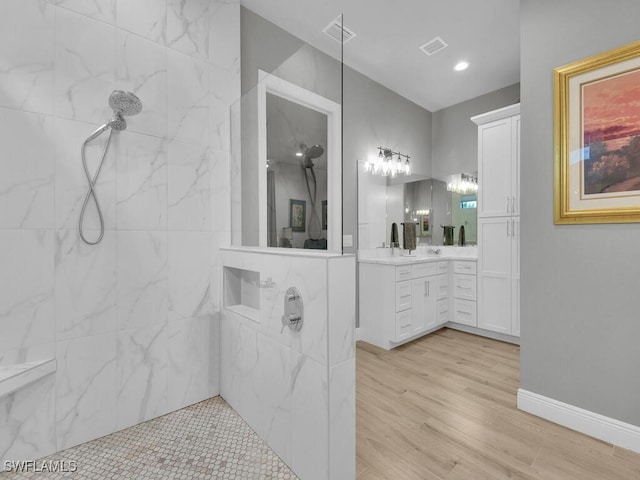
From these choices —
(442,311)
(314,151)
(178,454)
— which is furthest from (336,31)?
(178,454)

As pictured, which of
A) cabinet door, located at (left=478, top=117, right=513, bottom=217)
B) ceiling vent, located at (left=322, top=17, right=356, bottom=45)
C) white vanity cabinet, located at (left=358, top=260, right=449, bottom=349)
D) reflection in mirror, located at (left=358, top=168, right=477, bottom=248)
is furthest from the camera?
reflection in mirror, located at (left=358, top=168, right=477, bottom=248)

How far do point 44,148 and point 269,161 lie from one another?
3.62 ft

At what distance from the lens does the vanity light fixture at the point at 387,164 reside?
3.38 meters

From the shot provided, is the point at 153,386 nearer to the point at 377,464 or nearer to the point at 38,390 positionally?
the point at 38,390

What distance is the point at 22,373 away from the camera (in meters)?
1.37

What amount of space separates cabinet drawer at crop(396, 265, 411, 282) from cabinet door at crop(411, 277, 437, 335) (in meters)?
0.13

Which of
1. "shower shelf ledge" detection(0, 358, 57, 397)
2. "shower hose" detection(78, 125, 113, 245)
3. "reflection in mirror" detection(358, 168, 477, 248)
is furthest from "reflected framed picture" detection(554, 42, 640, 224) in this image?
"shower shelf ledge" detection(0, 358, 57, 397)

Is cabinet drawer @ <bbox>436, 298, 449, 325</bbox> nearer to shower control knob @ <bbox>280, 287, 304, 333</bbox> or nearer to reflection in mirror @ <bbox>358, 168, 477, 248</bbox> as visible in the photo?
reflection in mirror @ <bbox>358, 168, 477, 248</bbox>

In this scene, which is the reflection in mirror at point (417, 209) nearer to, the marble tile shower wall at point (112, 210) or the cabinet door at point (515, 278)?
the cabinet door at point (515, 278)

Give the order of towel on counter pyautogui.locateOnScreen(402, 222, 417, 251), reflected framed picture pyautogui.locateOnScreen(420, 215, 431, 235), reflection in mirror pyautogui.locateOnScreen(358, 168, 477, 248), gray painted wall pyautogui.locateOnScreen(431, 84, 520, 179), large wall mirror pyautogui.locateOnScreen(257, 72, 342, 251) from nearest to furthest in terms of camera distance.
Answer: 1. large wall mirror pyautogui.locateOnScreen(257, 72, 342, 251)
2. reflection in mirror pyautogui.locateOnScreen(358, 168, 477, 248)
3. towel on counter pyautogui.locateOnScreen(402, 222, 417, 251)
4. gray painted wall pyautogui.locateOnScreen(431, 84, 520, 179)
5. reflected framed picture pyautogui.locateOnScreen(420, 215, 431, 235)

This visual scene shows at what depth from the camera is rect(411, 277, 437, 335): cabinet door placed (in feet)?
10.1

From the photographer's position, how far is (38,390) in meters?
1.46

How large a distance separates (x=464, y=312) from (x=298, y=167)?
2.88 metres

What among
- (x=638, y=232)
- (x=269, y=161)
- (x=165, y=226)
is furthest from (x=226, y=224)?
(x=638, y=232)
